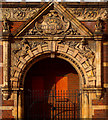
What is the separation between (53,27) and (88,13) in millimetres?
1690

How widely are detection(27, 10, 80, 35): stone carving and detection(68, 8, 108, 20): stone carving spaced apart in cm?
56

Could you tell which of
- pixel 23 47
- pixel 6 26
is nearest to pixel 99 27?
pixel 23 47

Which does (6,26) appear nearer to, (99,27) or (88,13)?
(88,13)

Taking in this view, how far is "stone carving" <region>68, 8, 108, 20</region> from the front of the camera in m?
8.77

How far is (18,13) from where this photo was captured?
8773 mm

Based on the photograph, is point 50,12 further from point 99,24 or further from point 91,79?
point 91,79

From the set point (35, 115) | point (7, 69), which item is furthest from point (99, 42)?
point (35, 115)

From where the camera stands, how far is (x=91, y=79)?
28.1ft

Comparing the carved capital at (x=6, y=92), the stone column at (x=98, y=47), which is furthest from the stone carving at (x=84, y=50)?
the carved capital at (x=6, y=92)

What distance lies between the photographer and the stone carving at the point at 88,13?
28.8 feet

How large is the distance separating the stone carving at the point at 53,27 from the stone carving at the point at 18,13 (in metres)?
0.56

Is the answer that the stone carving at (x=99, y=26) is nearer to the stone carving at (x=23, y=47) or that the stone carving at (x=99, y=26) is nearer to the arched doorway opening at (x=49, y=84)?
the arched doorway opening at (x=49, y=84)

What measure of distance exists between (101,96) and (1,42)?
4.98 m

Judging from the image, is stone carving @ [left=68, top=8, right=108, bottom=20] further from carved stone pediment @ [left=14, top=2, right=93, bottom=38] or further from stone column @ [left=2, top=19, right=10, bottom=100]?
stone column @ [left=2, top=19, right=10, bottom=100]
